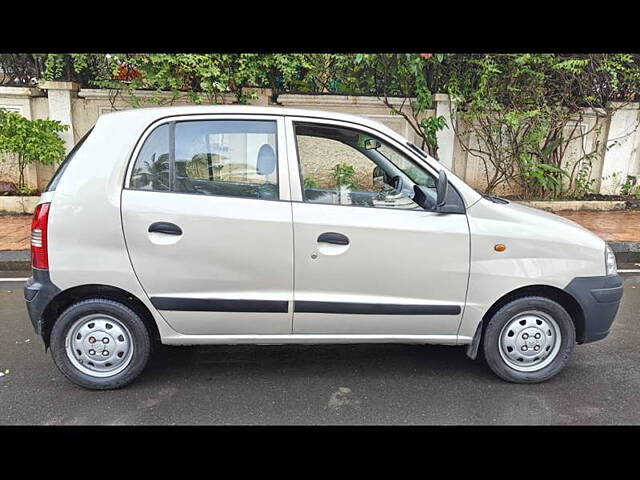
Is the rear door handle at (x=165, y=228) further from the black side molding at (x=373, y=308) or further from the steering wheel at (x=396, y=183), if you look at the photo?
the steering wheel at (x=396, y=183)

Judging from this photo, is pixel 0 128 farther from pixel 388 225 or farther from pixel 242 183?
pixel 388 225

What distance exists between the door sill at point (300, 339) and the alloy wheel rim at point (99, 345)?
27cm

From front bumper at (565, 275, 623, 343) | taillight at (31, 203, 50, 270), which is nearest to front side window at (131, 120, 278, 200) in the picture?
taillight at (31, 203, 50, 270)

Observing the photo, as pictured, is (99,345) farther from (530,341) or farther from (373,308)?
(530,341)

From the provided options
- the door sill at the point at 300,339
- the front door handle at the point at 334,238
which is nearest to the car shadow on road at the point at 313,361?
the door sill at the point at 300,339

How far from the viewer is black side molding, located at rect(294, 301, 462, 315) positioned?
3.15 metres

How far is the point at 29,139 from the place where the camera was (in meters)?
7.59

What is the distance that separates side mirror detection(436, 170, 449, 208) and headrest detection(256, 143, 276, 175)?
3.41 feet

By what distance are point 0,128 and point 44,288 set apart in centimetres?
591

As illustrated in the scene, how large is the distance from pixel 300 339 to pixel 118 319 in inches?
46.2

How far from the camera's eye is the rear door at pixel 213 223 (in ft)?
9.93

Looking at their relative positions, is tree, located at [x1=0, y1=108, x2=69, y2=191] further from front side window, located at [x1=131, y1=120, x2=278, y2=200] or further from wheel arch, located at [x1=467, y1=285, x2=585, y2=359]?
wheel arch, located at [x1=467, y1=285, x2=585, y2=359]

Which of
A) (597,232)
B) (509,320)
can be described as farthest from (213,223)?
(597,232)

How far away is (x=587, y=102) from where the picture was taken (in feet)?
29.0
